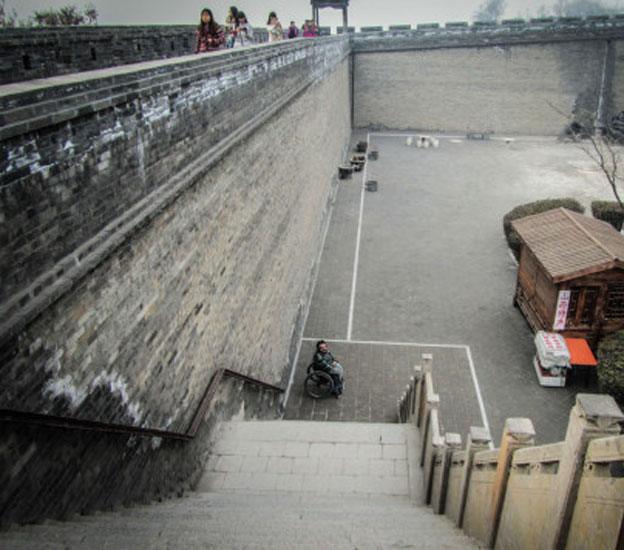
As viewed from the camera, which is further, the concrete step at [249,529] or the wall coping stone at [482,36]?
the wall coping stone at [482,36]

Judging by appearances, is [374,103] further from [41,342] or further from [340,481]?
[41,342]

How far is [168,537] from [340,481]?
3.21m

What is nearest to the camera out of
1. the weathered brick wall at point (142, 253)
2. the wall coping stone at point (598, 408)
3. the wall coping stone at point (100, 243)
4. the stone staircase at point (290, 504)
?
the wall coping stone at point (598, 408)

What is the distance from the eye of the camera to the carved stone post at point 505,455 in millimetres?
3918

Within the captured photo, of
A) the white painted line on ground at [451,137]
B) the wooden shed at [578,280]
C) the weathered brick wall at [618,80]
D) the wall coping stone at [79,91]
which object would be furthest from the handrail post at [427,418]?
the weathered brick wall at [618,80]

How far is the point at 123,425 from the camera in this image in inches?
183

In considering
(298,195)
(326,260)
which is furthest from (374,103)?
(298,195)

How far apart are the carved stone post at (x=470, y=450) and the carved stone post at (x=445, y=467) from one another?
0.52 m

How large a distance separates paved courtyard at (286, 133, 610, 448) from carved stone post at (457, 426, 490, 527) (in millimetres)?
5265

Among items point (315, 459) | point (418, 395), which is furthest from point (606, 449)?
point (418, 395)

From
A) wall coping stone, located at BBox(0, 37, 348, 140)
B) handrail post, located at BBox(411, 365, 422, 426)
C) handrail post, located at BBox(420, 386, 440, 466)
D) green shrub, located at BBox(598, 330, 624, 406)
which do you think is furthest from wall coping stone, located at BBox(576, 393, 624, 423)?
green shrub, located at BBox(598, 330, 624, 406)

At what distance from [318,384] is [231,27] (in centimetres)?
761

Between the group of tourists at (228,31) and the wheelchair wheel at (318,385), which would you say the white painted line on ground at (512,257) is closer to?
the wheelchair wheel at (318,385)

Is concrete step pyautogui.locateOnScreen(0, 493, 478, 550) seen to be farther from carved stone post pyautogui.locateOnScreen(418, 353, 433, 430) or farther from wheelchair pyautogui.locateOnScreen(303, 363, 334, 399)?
wheelchair pyautogui.locateOnScreen(303, 363, 334, 399)
